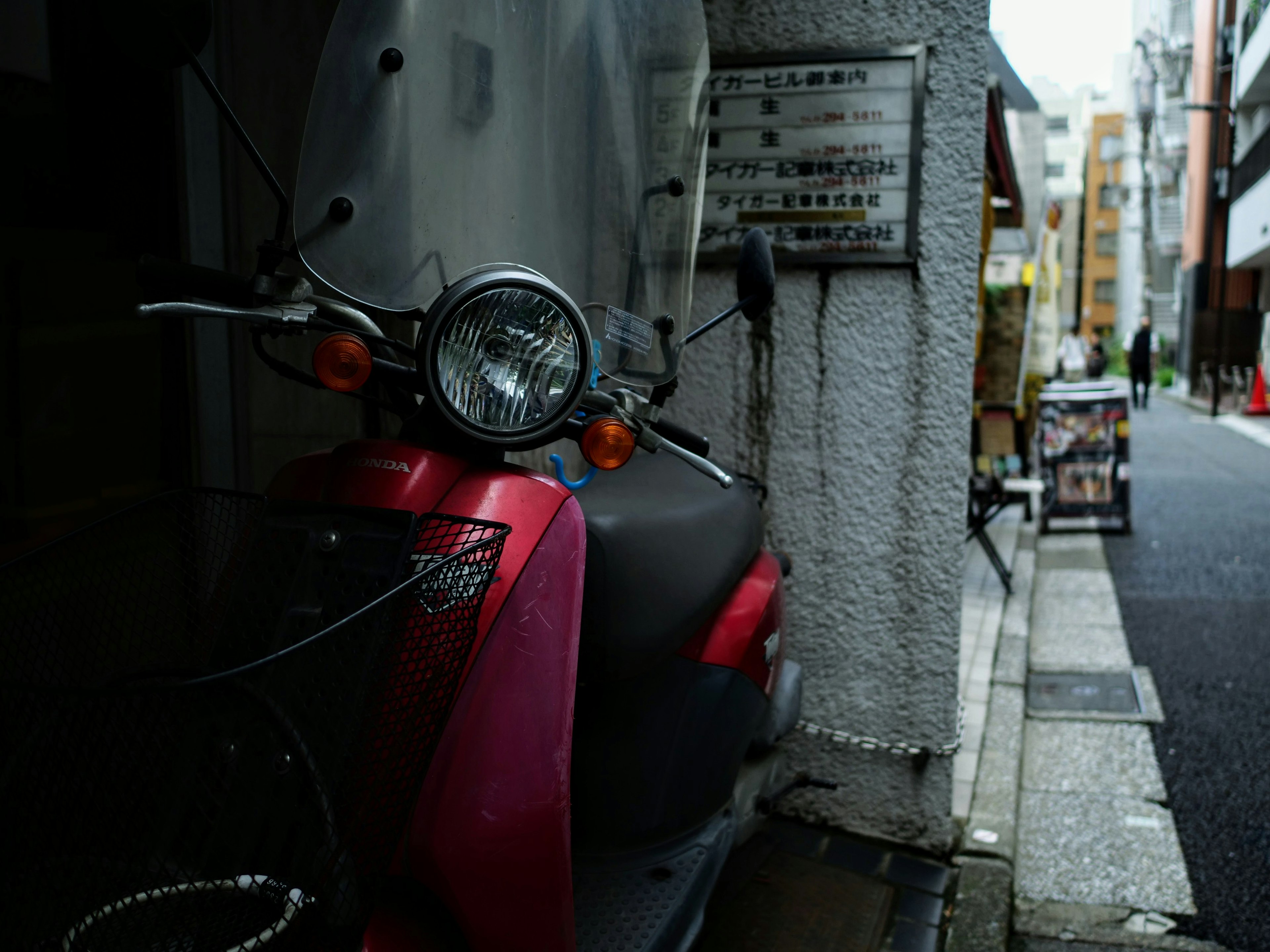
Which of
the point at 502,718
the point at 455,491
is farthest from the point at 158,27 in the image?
the point at 502,718

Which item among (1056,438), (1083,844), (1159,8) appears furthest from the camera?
(1159,8)

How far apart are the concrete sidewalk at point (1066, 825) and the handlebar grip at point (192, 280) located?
2294 mm

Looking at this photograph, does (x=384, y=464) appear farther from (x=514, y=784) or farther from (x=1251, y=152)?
(x=1251, y=152)

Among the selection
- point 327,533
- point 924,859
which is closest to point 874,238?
point 924,859

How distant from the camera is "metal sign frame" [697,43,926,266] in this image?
114 inches

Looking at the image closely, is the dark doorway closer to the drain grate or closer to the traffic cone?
the drain grate

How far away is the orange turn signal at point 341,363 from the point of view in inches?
58.9

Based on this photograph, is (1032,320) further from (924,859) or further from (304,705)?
(304,705)

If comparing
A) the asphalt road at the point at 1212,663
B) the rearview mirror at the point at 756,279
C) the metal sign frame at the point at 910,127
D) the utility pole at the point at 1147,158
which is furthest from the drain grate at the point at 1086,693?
the utility pole at the point at 1147,158

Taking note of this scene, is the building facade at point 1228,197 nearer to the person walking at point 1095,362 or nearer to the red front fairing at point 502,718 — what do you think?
the person walking at point 1095,362

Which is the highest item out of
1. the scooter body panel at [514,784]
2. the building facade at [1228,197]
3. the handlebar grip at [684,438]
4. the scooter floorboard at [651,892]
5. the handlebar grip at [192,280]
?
the building facade at [1228,197]

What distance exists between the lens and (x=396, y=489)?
1.56m

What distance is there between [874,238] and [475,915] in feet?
7.26

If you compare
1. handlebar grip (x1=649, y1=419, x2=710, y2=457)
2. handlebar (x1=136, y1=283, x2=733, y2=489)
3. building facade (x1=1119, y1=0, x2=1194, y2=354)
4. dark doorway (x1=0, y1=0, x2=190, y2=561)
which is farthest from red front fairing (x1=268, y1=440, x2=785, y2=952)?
building facade (x1=1119, y1=0, x2=1194, y2=354)
